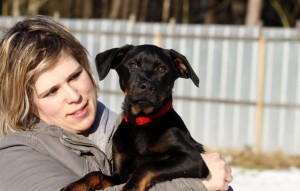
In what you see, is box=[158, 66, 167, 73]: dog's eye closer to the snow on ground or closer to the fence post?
the snow on ground

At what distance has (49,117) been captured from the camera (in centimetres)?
324

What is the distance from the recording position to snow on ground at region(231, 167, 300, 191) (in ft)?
29.0

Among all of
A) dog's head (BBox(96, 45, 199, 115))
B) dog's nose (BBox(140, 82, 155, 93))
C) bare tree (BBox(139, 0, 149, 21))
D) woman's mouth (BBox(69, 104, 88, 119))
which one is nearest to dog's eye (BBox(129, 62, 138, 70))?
dog's head (BBox(96, 45, 199, 115))

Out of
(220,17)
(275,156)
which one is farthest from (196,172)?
(220,17)

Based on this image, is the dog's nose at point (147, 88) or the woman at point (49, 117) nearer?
the woman at point (49, 117)

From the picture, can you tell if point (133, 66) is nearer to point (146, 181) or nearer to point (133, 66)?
point (133, 66)

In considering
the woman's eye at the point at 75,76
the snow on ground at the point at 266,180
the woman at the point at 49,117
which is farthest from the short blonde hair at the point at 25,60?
the snow on ground at the point at 266,180

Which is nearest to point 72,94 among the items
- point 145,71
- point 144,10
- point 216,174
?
point 145,71

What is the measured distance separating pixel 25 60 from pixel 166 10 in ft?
63.9

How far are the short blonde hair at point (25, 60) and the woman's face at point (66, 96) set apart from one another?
42mm

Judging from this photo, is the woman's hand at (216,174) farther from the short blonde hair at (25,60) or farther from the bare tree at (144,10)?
the bare tree at (144,10)

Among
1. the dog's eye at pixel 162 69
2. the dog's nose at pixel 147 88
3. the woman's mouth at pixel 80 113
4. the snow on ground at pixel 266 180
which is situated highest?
the dog's eye at pixel 162 69

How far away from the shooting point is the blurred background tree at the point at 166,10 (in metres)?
21.6

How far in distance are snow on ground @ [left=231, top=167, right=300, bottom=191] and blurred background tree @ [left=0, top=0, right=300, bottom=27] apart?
37.1 feet
